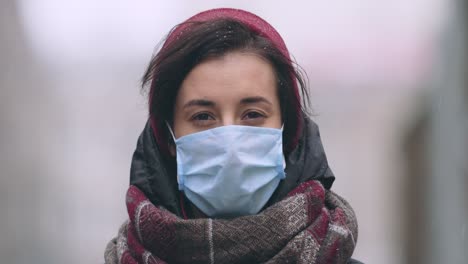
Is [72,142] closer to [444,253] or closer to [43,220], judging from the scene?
[43,220]

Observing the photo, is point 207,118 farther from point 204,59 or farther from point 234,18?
point 234,18

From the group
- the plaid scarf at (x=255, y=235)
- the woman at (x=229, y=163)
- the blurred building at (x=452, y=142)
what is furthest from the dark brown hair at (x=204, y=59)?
the blurred building at (x=452, y=142)

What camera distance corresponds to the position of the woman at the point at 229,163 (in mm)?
2607

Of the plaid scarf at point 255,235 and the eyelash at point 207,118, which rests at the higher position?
the eyelash at point 207,118

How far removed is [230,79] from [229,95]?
47 millimetres

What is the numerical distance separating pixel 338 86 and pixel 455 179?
2335 mm

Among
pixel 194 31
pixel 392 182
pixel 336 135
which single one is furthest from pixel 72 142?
pixel 194 31

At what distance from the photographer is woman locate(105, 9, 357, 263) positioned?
261 centimetres

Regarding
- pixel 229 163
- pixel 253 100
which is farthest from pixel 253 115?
pixel 229 163

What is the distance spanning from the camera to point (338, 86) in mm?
8352

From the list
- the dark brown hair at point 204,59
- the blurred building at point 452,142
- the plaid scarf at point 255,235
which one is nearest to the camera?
the plaid scarf at point 255,235

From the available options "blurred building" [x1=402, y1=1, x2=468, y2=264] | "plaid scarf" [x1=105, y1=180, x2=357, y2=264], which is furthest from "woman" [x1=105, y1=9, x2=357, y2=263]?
"blurred building" [x1=402, y1=1, x2=468, y2=264]

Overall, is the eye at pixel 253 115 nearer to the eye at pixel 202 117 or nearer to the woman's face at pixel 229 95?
the woman's face at pixel 229 95

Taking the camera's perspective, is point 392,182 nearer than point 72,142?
No
